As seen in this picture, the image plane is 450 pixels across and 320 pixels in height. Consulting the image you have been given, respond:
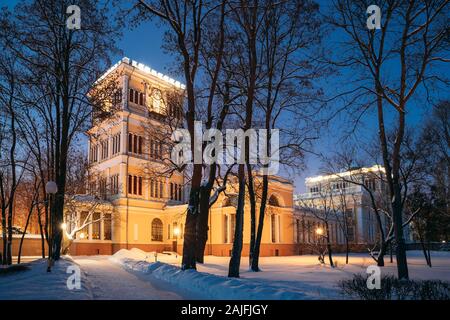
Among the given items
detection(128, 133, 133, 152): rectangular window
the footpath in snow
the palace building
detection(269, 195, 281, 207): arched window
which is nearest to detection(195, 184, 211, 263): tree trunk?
the footpath in snow

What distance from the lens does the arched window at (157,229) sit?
163 ft

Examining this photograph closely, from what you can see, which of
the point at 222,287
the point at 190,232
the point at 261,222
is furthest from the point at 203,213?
the point at 222,287

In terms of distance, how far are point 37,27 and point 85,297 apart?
14749mm

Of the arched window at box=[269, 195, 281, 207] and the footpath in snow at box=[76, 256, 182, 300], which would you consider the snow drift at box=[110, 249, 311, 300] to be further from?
the arched window at box=[269, 195, 281, 207]

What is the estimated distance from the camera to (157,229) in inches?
1965

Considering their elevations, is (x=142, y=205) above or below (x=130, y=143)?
below

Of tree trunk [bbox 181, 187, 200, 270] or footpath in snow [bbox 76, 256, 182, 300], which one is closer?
footpath in snow [bbox 76, 256, 182, 300]

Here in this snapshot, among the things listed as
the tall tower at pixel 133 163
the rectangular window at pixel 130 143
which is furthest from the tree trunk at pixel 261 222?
the rectangular window at pixel 130 143

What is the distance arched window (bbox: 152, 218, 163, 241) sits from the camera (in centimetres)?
4953

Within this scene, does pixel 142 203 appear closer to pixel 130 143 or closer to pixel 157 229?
pixel 157 229

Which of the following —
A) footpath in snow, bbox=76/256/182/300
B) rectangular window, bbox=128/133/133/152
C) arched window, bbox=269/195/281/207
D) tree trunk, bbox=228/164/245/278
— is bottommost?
footpath in snow, bbox=76/256/182/300
